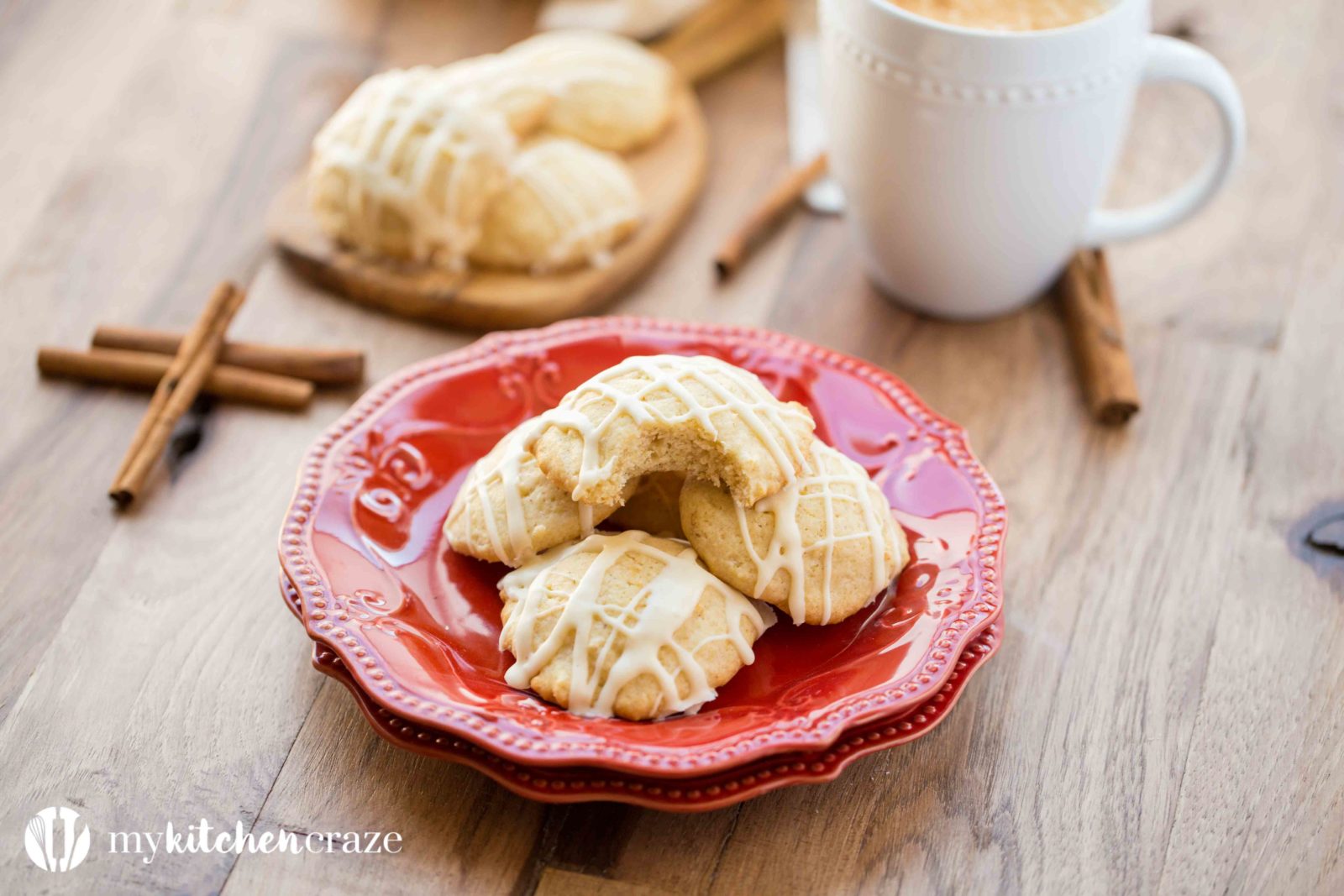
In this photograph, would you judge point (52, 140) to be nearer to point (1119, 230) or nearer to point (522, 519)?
point (522, 519)

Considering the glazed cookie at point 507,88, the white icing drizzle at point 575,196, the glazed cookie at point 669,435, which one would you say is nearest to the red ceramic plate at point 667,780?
the glazed cookie at point 669,435

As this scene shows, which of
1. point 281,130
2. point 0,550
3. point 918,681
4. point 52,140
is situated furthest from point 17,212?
point 918,681

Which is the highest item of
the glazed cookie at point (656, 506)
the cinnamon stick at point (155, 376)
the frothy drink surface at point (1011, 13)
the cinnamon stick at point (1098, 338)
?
the frothy drink surface at point (1011, 13)

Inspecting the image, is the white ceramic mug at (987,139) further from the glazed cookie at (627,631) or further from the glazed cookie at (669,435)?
the glazed cookie at (627,631)

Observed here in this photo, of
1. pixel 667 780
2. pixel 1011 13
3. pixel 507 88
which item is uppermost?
pixel 1011 13

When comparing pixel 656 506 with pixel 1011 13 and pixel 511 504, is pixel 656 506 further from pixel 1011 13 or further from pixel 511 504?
Result: pixel 1011 13

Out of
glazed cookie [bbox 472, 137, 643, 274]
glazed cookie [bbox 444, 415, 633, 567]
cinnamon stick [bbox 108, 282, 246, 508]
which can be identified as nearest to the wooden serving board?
glazed cookie [bbox 472, 137, 643, 274]

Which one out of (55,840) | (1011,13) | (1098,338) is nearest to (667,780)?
(55,840)
